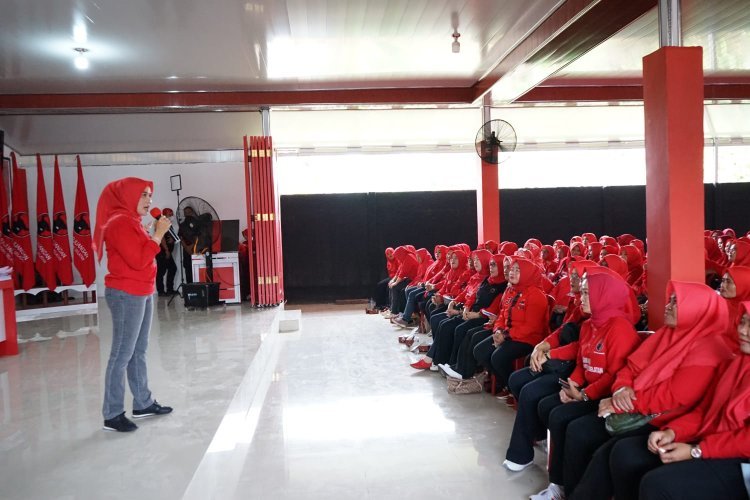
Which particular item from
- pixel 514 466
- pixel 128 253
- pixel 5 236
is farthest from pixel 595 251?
pixel 5 236

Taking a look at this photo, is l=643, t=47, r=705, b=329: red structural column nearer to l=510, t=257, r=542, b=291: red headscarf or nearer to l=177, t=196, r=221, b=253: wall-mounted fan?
l=510, t=257, r=542, b=291: red headscarf

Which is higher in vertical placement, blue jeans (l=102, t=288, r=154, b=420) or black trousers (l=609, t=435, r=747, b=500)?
blue jeans (l=102, t=288, r=154, b=420)

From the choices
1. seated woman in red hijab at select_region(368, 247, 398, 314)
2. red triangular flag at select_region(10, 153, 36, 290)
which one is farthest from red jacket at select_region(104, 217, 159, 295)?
red triangular flag at select_region(10, 153, 36, 290)

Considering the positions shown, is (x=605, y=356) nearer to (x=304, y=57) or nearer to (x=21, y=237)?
(x=304, y=57)

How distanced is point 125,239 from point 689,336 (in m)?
2.64

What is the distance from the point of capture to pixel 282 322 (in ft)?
22.3

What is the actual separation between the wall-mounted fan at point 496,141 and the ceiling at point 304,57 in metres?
0.57

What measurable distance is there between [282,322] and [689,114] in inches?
196

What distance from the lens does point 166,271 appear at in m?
9.23

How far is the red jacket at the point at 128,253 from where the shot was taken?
288cm

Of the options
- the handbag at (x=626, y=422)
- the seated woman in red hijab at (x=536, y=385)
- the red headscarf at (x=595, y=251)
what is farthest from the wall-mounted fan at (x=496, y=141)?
the handbag at (x=626, y=422)

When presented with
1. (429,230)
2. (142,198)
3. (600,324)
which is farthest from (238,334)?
(429,230)

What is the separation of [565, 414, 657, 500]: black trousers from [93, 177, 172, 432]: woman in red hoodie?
2212 mm

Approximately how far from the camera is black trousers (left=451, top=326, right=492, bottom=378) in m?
3.95
